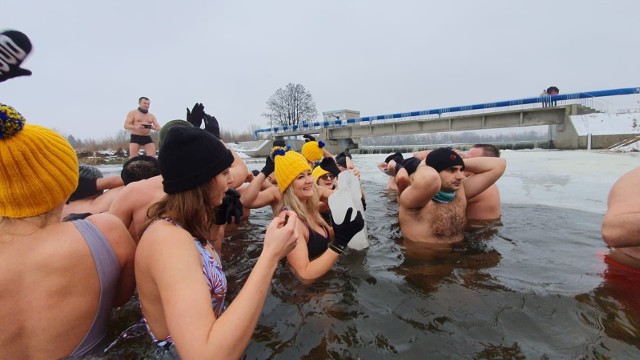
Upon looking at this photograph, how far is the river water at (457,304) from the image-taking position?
76.3 inches

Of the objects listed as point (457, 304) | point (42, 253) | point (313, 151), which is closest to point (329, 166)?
point (313, 151)

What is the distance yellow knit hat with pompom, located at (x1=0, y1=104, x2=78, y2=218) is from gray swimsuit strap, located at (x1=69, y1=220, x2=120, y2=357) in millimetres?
188

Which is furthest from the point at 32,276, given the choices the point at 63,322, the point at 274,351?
the point at 274,351

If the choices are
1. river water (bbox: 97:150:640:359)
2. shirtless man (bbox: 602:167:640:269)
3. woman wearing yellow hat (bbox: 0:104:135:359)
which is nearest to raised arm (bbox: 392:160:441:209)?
river water (bbox: 97:150:640:359)

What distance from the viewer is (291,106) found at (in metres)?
43.7

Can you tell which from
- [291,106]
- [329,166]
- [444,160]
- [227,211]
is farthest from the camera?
[291,106]

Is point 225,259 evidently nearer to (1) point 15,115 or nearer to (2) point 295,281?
(2) point 295,281

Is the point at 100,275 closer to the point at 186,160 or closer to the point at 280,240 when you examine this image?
the point at 186,160

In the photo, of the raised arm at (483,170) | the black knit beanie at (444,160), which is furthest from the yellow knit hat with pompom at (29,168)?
the raised arm at (483,170)

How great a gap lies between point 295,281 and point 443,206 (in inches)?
74.0

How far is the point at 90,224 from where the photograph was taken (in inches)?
55.7

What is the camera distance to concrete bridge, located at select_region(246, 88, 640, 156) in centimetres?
1833

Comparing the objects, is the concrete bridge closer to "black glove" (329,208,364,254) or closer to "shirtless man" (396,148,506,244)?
"shirtless man" (396,148,506,244)

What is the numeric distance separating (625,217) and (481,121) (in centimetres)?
2216
